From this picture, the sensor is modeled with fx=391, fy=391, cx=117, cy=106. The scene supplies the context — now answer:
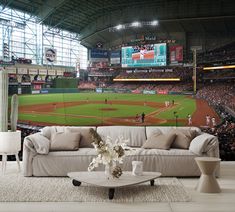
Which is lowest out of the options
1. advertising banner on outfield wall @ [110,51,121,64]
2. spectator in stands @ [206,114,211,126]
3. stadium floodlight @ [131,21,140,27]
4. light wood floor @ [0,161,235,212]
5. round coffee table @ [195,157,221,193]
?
light wood floor @ [0,161,235,212]

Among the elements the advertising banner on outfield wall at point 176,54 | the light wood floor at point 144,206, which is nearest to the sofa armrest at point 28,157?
the light wood floor at point 144,206

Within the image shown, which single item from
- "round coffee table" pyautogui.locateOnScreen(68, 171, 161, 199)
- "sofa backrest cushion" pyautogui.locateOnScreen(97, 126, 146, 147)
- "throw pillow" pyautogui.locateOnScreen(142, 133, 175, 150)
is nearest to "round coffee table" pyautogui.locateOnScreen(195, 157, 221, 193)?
"round coffee table" pyautogui.locateOnScreen(68, 171, 161, 199)

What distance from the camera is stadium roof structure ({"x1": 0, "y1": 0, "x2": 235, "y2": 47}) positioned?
7.18m

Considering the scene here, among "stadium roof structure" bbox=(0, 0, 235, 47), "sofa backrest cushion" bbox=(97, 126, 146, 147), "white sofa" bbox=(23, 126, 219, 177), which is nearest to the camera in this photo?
"white sofa" bbox=(23, 126, 219, 177)

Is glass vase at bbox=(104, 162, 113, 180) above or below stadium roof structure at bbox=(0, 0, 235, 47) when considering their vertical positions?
below

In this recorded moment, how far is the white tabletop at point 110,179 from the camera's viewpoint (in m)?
4.52

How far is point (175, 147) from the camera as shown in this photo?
6184 mm

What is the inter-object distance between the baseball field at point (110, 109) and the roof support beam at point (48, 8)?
152 centimetres

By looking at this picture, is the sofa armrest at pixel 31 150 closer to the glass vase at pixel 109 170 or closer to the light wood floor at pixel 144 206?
the glass vase at pixel 109 170

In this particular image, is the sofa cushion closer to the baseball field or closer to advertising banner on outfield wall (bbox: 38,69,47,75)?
the baseball field

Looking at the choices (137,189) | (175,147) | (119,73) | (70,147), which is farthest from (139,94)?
(137,189)

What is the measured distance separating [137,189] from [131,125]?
7.65 ft

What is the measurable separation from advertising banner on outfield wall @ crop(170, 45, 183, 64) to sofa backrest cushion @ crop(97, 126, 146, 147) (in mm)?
1448

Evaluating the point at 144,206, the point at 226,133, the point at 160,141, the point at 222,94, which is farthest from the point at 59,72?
the point at 144,206
